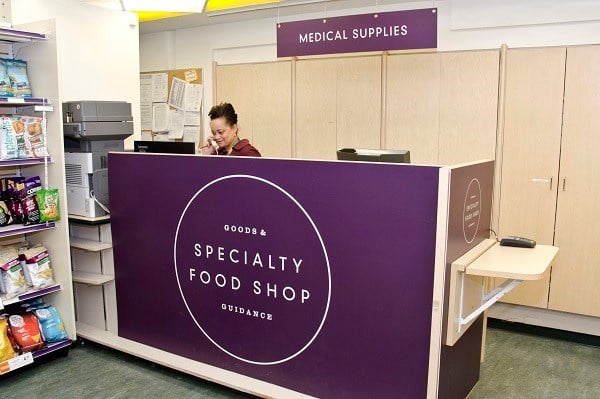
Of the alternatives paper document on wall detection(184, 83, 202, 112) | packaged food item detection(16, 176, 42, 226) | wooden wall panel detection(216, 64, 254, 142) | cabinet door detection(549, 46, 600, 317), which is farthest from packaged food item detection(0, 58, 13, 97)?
cabinet door detection(549, 46, 600, 317)

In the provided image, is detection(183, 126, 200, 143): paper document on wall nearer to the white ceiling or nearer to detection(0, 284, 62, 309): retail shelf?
the white ceiling

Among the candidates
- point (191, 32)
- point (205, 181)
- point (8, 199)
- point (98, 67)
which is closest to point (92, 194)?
point (8, 199)

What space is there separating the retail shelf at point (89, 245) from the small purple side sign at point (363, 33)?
186cm

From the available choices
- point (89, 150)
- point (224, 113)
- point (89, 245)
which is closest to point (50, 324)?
point (89, 245)

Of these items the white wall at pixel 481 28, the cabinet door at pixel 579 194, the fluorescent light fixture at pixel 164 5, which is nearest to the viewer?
the fluorescent light fixture at pixel 164 5

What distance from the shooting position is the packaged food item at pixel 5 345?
3.16 m

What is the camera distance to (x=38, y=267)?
3420 mm

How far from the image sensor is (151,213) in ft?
11.0

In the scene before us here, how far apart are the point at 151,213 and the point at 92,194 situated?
1.74ft

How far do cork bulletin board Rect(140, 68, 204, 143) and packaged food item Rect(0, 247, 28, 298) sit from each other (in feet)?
9.62

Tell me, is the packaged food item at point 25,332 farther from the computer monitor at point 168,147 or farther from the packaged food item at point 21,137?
the computer monitor at point 168,147

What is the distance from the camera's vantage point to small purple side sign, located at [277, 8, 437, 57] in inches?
135

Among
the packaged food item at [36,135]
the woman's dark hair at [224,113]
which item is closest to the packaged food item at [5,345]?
the packaged food item at [36,135]

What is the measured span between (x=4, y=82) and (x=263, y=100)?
238 cm
